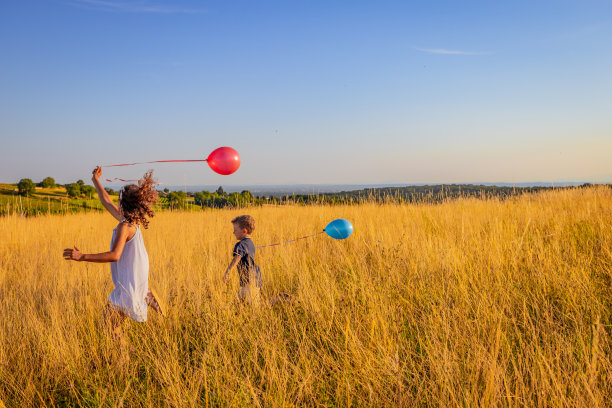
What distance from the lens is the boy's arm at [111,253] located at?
2579 millimetres

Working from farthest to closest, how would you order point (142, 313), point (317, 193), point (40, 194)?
point (40, 194)
point (317, 193)
point (142, 313)

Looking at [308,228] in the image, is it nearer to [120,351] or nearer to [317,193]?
[317,193]

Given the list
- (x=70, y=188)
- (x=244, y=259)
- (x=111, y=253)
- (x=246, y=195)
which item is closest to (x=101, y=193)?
(x=111, y=253)

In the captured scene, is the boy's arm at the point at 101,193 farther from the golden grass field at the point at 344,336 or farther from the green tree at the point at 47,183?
the green tree at the point at 47,183

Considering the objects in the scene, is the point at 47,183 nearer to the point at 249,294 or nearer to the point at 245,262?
the point at 245,262

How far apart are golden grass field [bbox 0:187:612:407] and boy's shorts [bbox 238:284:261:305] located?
0.10 m

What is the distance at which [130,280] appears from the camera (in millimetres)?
3010

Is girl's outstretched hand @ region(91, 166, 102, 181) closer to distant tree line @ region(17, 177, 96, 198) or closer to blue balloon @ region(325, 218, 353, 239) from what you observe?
blue balloon @ region(325, 218, 353, 239)

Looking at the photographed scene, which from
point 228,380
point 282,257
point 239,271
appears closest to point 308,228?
point 282,257

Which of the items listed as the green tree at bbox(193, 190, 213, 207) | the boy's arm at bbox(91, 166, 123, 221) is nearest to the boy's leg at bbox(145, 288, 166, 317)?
the boy's arm at bbox(91, 166, 123, 221)

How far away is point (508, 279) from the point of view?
3.79 m

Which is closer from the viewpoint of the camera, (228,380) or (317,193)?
(228,380)

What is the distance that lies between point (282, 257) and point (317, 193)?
631 cm

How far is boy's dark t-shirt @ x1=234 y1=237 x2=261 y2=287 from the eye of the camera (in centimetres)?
391
